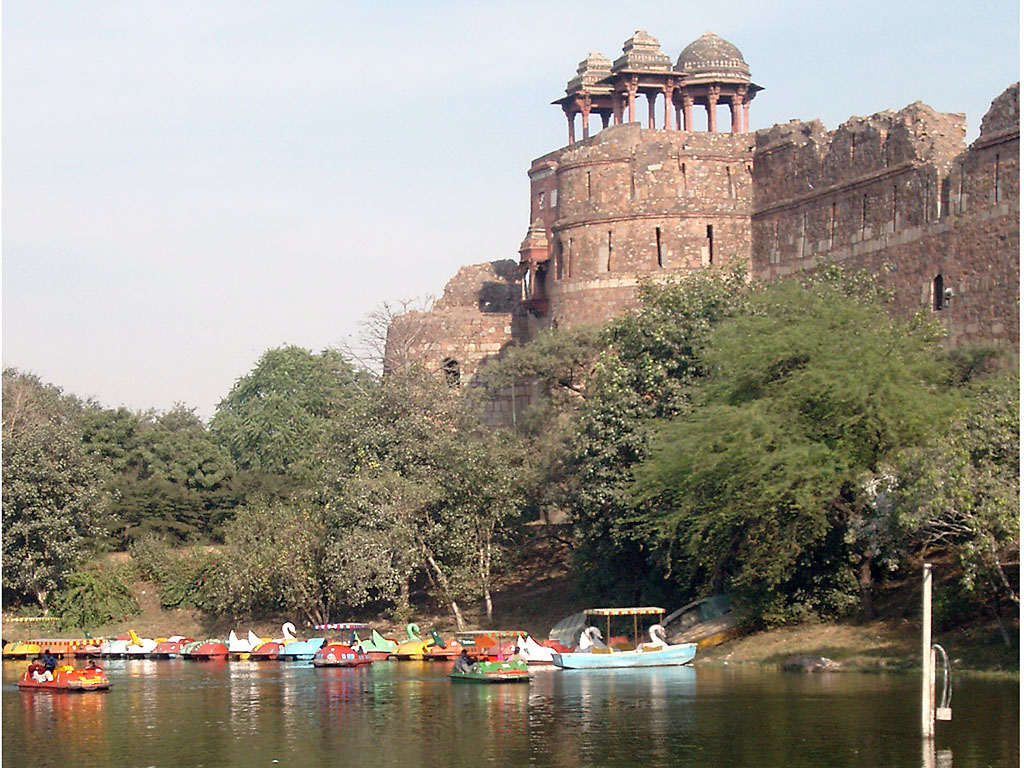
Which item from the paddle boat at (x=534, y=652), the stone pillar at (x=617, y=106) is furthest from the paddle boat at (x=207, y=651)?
the stone pillar at (x=617, y=106)

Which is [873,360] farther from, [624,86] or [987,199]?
[624,86]

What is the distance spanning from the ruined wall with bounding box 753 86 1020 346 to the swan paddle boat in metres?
9.11

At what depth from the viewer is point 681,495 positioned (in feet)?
100

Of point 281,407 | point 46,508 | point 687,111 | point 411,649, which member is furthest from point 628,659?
point 281,407

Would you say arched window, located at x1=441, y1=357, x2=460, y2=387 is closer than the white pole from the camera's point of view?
No

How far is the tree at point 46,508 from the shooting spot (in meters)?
42.5

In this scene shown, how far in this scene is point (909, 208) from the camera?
123ft

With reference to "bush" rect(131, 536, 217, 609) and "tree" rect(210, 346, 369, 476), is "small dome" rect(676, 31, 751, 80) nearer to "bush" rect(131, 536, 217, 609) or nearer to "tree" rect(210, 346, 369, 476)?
"tree" rect(210, 346, 369, 476)

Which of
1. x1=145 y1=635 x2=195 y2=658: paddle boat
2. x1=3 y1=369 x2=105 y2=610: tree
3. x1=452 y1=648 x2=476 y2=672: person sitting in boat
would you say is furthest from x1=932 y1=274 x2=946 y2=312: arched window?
x1=3 y1=369 x2=105 y2=610: tree

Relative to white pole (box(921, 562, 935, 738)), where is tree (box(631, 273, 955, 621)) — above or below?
above

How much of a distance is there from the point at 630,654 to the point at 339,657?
5965 mm

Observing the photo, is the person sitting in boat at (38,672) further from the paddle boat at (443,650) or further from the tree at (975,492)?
the tree at (975,492)

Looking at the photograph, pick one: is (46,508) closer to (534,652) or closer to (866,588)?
(534,652)

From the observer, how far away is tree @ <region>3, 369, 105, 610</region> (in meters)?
42.5
